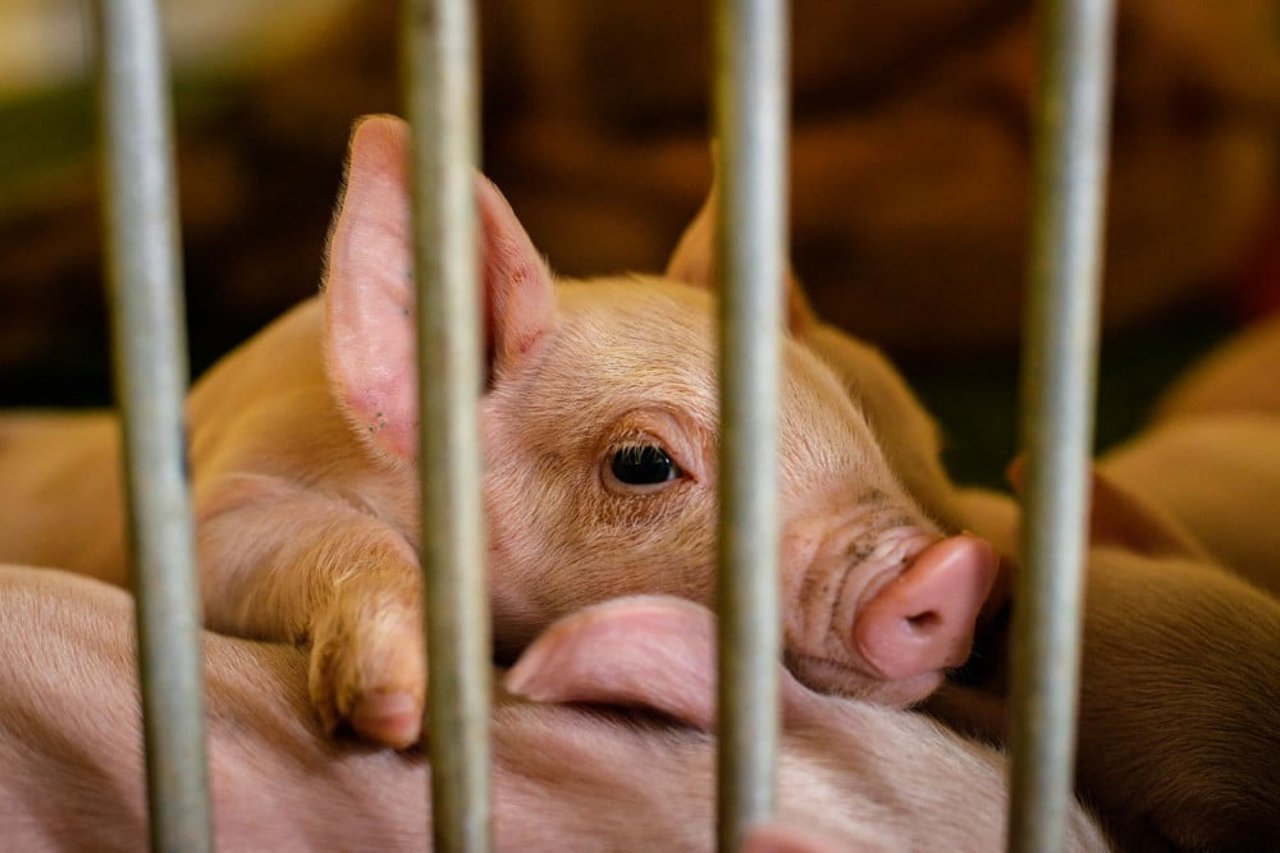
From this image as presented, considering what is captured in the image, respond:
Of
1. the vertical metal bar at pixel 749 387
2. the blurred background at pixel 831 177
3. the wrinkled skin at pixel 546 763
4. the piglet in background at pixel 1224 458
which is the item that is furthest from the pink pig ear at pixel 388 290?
the blurred background at pixel 831 177

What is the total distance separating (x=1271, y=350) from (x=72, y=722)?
2586mm

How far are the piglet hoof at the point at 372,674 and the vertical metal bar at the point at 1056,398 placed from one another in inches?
17.2

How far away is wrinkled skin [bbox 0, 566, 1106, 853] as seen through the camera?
3.57 feet

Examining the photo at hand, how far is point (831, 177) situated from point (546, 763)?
10.2ft

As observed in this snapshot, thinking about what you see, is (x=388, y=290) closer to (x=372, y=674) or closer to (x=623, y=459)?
(x=623, y=459)

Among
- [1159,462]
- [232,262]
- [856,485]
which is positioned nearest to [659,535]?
[856,485]

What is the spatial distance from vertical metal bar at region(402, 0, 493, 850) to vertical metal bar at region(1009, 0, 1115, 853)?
0.35m

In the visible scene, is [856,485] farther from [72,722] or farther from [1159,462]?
[1159,462]

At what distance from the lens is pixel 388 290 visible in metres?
1.37

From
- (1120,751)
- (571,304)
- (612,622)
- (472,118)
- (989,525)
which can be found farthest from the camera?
(989,525)

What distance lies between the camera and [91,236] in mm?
4105

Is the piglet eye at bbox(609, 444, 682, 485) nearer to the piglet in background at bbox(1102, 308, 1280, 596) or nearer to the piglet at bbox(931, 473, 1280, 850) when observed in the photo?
the piglet at bbox(931, 473, 1280, 850)

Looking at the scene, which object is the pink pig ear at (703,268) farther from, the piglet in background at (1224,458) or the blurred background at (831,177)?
the blurred background at (831,177)

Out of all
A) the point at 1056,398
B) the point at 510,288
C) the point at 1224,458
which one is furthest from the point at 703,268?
the point at 1224,458
